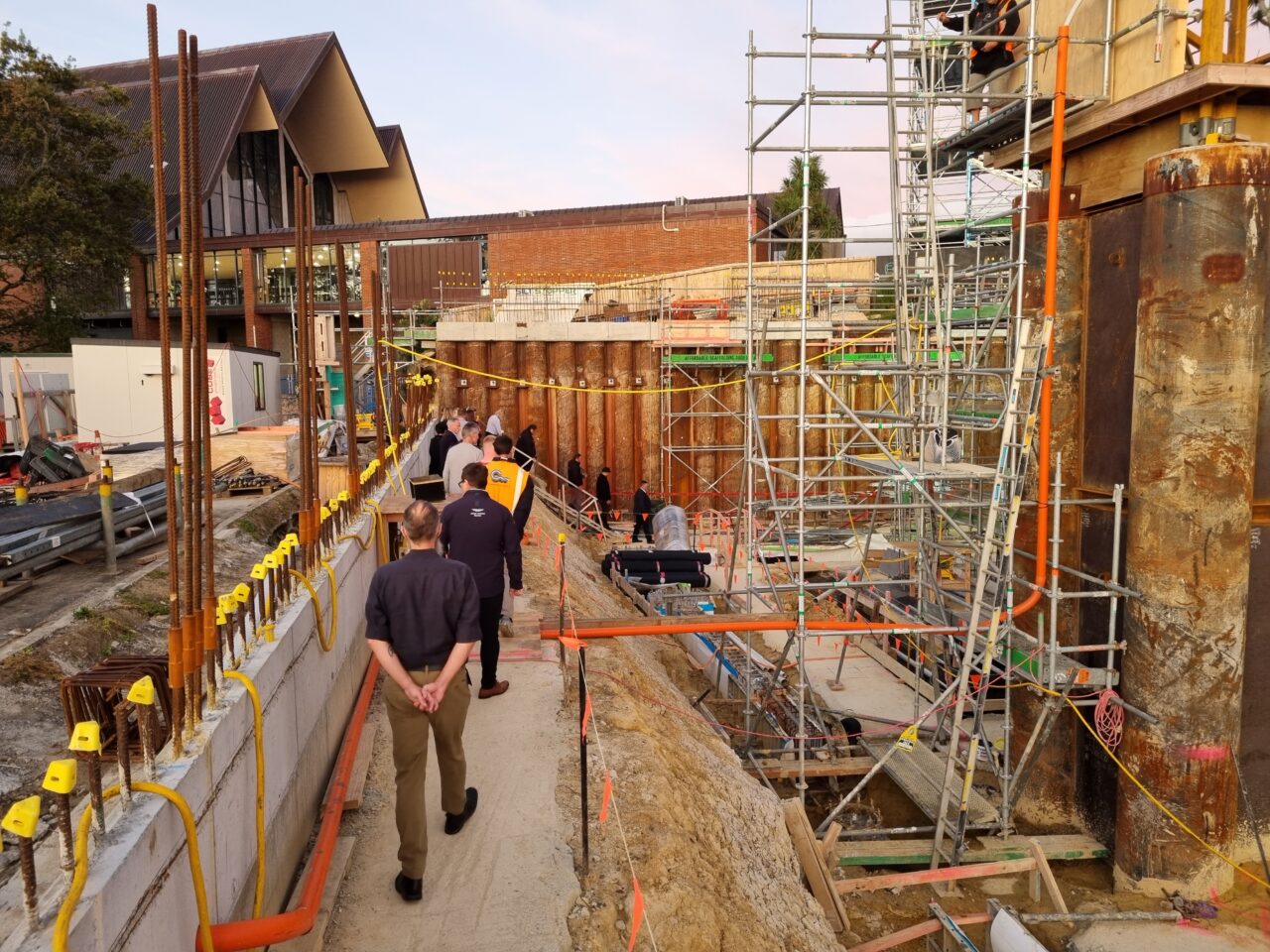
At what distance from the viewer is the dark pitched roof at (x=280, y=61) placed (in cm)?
3928

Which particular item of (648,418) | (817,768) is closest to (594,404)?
(648,418)

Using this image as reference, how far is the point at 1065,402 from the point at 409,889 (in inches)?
270

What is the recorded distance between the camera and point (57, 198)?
26.1 meters

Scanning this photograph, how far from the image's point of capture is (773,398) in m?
21.3

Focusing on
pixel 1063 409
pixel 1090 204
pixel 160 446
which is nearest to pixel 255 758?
pixel 1063 409

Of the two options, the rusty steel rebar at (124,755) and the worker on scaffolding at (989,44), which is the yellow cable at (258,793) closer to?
the rusty steel rebar at (124,755)

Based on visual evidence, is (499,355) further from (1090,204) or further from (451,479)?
(1090,204)

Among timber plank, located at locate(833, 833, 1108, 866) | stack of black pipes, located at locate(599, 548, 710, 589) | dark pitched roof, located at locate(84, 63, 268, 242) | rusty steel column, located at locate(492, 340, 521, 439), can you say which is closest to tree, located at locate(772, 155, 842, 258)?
rusty steel column, located at locate(492, 340, 521, 439)

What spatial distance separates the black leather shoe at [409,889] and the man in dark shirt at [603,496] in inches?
611

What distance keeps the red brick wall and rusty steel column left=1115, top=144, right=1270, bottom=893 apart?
84.8 ft


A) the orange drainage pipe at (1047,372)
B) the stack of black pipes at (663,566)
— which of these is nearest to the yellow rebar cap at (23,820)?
the orange drainage pipe at (1047,372)

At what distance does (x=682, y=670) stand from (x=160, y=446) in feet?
38.8

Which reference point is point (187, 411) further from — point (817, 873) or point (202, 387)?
point (817, 873)

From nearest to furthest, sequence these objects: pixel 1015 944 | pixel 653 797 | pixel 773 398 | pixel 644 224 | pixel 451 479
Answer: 1. pixel 653 797
2. pixel 1015 944
3. pixel 451 479
4. pixel 773 398
5. pixel 644 224
